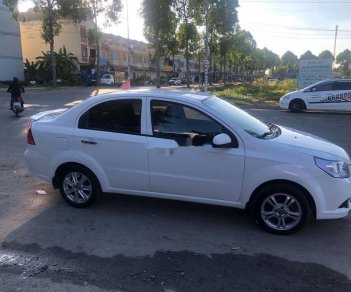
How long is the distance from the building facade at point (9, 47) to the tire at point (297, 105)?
1560 inches

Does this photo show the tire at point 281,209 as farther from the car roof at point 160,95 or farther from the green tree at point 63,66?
the green tree at point 63,66

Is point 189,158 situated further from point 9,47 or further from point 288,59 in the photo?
point 288,59

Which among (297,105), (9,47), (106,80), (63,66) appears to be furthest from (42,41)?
(297,105)

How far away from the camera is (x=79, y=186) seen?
5.41m

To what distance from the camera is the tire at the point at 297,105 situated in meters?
18.7

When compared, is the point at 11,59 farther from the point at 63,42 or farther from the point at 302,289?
the point at 302,289

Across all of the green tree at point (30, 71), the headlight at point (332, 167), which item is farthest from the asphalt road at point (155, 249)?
the green tree at point (30, 71)

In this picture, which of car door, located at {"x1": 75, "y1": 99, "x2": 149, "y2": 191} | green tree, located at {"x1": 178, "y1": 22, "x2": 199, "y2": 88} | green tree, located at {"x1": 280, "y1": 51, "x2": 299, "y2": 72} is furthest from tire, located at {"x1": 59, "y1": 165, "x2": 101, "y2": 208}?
green tree, located at {"x1": 280, "y1": 51, "x2": 299, "y2": 72}

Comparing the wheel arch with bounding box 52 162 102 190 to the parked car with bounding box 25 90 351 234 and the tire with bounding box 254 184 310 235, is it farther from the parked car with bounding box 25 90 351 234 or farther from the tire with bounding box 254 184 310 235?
the tire with bounding box 254 184 310 235

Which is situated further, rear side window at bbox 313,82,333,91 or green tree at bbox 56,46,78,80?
green tree at bbox 56,46,78,80

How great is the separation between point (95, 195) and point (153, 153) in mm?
1072

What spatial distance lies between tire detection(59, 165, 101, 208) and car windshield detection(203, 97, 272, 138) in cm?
180

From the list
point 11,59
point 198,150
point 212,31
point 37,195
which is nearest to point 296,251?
point 198,150

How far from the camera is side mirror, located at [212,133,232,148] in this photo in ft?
14.9
